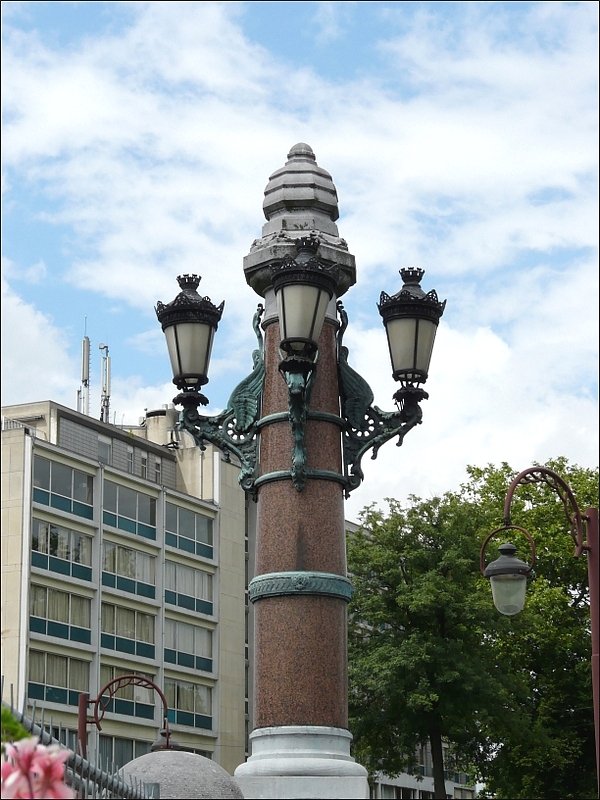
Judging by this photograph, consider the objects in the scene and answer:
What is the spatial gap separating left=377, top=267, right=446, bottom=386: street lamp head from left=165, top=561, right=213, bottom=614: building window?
60.1 meters

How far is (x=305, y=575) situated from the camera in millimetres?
12359

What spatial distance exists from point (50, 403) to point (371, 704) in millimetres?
29518

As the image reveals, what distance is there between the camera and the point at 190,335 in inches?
520

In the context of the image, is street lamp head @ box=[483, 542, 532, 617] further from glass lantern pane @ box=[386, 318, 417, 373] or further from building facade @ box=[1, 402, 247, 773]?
building facade @ box=[1, 402, 247, 773]

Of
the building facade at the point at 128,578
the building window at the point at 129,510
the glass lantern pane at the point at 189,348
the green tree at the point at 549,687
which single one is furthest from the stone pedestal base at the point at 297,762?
the building window at the point at 129,510

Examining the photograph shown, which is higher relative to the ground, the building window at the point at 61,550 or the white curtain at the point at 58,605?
the building window at the point at 61,550

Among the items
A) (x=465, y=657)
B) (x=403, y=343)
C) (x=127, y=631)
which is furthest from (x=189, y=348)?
(x=127, y=631)

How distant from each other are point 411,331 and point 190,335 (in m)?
1.93

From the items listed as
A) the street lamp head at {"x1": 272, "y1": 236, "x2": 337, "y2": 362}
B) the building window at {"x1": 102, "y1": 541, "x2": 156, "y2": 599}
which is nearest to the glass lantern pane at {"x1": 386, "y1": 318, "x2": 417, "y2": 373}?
the street lamp head at {"x1": 272, "y1": 236, "x2": 337, "y2": 362}

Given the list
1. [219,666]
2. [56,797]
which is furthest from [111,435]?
[56,797]

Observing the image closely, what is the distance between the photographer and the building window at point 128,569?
6788 cm

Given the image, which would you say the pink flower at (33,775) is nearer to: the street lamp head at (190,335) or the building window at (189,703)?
the street lamp head at (190,335)

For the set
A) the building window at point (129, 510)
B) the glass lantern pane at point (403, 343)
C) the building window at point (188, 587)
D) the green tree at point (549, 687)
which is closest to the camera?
the glass lantern pane at point (403, 343)

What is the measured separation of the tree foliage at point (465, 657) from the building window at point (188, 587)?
2515 centimetres
